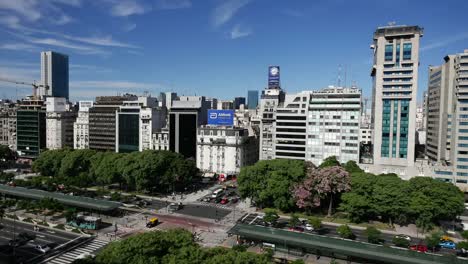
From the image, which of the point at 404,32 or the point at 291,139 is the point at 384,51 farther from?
the point at 291,139

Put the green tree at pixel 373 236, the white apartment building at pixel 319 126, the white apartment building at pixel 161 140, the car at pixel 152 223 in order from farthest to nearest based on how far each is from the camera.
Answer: the white apartment building at pixel 161 140, the white apartment building at pixel 319 126, the car at pixel 152 223, the green tree at pixel 373 236

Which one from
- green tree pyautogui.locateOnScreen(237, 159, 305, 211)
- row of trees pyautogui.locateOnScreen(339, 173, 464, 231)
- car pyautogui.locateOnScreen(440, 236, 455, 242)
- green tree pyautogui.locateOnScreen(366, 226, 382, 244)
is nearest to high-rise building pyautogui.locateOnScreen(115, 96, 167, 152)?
green tree pyautogui.locateOnScreen(237, 159, 305, 211)

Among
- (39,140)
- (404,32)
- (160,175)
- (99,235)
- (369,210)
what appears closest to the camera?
(99,235)

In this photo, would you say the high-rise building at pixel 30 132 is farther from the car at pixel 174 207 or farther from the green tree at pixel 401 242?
the green tree at pixel 401 242

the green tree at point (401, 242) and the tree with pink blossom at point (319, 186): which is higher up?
the tree with pink blossom at point (319, 186)

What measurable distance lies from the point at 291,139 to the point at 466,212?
55.5m

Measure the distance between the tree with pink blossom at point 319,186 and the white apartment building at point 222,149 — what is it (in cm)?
4955

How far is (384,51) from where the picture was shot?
364 feet

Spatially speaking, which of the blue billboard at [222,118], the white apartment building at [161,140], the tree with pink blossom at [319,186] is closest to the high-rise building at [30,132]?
the white apartment building at [161,140]

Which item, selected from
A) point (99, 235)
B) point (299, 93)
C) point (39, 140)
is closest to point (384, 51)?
point (299, 93)

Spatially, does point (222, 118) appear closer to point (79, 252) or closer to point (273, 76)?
point (273, 76)

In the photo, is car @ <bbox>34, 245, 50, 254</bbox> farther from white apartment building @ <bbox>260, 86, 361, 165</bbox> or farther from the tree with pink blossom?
white apartment building @ <bbox>260, 86, 361, 165</bbox>

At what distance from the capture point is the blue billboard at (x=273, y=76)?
176 metres

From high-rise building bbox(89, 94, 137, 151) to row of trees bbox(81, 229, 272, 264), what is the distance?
411ft
